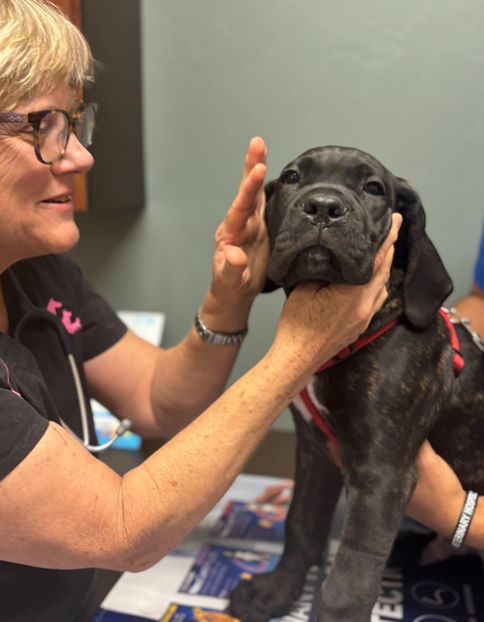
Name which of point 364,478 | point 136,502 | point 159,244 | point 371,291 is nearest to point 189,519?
point 136,502

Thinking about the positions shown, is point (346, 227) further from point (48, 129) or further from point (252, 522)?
point (252, 522)

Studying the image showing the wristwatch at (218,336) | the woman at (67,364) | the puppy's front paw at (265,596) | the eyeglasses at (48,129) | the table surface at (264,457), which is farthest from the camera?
the table surface at (264,457)

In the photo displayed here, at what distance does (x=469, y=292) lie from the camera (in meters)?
1.50

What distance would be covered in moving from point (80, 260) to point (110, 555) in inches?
47.3

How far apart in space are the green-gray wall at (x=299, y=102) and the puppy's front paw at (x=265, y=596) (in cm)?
65

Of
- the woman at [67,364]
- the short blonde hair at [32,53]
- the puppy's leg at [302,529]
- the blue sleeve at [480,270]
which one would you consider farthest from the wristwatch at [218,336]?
the blue sleeve at [480,270]

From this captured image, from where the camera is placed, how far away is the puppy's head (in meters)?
0.81

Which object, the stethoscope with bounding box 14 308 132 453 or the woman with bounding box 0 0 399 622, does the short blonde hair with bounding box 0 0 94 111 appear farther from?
the stethoscope with bounding box 14 308 132 453

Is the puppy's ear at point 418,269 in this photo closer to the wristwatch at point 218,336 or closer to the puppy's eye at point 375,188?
the puppy's eye at point 375,188

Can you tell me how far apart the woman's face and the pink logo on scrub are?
169mm

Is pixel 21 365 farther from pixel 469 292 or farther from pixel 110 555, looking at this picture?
pixel 469 292

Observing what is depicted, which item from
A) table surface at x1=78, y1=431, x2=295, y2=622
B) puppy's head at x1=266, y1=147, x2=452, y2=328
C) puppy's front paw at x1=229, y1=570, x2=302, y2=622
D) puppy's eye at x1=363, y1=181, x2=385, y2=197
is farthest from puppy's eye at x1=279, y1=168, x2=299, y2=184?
table surface at x1=78, y1=431, x2=295, y2=622

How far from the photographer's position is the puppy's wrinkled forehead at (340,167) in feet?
2.90

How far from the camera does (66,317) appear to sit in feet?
3.80
